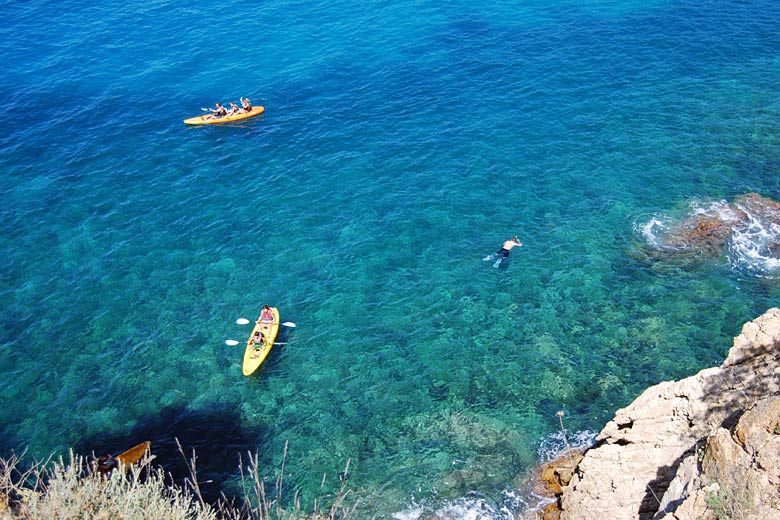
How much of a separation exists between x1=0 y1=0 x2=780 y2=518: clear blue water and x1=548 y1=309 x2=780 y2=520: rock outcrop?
2905 millimetres

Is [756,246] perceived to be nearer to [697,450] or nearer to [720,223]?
[720,223]

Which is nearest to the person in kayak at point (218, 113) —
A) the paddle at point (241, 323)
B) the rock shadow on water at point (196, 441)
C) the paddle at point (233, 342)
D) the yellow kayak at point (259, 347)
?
the paddle at point (241, 323)

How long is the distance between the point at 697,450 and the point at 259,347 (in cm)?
1831

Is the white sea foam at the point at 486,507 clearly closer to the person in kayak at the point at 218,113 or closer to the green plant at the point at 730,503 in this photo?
the green plant at the point at 730,503

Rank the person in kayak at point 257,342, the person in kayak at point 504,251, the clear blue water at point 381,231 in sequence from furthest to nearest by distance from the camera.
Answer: the person in kayak at point 504,251
the person in kayak at point 257,342
the clear blue water at point 381,231

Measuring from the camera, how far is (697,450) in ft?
51.2

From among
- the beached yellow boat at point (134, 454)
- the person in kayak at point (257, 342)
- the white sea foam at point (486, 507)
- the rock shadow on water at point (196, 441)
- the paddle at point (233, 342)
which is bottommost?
the white sea foam at point (486, 507)

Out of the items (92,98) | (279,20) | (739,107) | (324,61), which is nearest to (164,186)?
(92,98)

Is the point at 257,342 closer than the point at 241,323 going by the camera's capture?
Yes

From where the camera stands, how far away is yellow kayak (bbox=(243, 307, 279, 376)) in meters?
26.4

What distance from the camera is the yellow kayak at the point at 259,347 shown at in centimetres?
2636

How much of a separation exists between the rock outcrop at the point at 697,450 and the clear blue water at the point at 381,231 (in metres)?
2.90

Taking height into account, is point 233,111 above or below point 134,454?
above

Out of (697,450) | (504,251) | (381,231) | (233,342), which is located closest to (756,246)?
(504,251)
